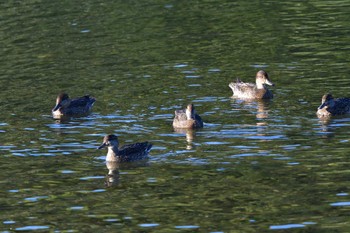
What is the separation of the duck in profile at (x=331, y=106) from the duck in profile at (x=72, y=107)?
6789mm

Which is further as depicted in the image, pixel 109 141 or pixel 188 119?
pixel 188 119

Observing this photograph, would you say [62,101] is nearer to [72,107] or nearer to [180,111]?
[72,107]

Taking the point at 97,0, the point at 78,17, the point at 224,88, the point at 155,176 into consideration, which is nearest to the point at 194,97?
the point at 224,88

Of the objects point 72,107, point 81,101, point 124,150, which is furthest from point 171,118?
point 124,150

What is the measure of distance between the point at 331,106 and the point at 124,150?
20.3ft

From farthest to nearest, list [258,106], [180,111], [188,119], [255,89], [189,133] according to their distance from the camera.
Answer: [255,89] → [258,106] → [180,111] → [189,133] → [188,119]

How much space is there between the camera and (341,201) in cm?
1938

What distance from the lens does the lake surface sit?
19.5 metres

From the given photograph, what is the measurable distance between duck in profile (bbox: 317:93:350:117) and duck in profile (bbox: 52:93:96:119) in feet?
22.3

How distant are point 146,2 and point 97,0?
2.53 meters

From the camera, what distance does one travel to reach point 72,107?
29500 mm

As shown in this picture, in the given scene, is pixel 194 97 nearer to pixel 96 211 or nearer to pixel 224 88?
pixel 224 88

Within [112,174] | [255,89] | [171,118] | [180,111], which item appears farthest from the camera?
[255,89]

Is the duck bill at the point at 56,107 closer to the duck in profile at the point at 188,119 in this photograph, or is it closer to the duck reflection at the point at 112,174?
the duck in profile at the point at 188,119
